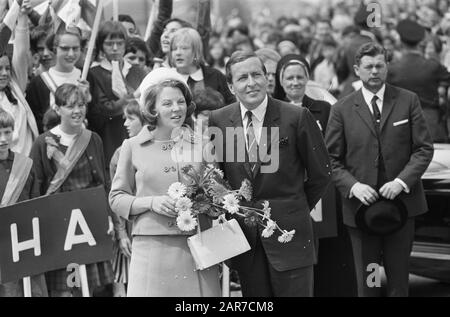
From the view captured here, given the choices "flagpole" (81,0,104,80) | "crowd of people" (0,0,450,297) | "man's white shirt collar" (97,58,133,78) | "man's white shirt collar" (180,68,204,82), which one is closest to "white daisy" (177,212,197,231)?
"crowd of people" (0,0,450,297)

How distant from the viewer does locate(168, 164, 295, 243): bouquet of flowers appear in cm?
643

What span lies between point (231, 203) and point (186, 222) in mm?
286

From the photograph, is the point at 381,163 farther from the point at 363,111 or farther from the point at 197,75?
the point at 197,75

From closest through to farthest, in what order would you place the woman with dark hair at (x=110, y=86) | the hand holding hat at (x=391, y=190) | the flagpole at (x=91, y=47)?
the hand holding hat at (x=391, y=190), the flagpole at (x=91, y=47), the woman with dark hair at (x=110, y=86)

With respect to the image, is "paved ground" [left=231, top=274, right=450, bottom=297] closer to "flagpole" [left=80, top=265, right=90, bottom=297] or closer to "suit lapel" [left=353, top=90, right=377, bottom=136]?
"flagpole" [left=80, top=265, right=90, bottom=297]

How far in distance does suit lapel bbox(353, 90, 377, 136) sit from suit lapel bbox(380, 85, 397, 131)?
3.4 inches

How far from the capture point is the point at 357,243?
849 cm

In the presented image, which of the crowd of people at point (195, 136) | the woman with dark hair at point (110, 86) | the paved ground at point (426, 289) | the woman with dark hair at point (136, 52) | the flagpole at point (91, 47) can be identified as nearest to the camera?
the crowd of people at point (195, 136)

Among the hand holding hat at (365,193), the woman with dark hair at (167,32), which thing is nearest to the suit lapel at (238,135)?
the hand holding hat at (365,193)

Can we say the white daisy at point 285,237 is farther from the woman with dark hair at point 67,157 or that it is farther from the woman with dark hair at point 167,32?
the woman with dark hair at point 167,32

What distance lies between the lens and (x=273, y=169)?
693 cm

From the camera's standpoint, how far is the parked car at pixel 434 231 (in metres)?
9.13

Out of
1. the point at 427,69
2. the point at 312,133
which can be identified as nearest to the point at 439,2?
the point at 427,69
